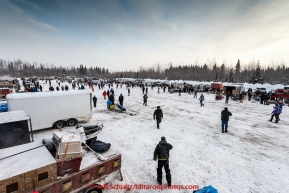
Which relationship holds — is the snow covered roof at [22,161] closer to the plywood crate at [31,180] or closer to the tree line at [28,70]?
the plywood crate at [31,180]

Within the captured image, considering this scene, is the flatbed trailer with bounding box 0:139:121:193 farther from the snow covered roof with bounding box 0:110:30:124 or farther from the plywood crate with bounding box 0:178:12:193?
the snow covered roof with bounding box 0:110:30:124

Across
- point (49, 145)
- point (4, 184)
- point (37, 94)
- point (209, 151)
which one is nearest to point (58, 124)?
point (37, 94)

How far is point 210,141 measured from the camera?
8.58m

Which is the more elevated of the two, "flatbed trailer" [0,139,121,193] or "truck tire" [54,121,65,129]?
"flatbed trailer" [0,139,121,193]

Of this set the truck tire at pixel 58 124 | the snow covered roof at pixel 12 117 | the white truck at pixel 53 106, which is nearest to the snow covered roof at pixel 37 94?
the white truck at pixel 53 106

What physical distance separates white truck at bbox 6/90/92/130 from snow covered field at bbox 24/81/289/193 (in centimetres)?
91

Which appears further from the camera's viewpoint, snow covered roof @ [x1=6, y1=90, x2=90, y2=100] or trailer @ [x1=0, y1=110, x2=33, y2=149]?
snow covered roof @ [x1=6, y1=90, x2=90, y2=100]

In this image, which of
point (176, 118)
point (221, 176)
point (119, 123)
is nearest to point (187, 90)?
point (176, 118)

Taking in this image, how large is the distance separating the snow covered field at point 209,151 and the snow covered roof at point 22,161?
2.60 m

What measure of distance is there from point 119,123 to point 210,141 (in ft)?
21.7

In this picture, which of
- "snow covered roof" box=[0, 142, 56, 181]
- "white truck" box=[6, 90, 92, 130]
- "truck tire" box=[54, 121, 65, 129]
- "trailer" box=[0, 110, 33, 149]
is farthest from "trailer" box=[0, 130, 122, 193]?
"truck tire" box=[54, 121, 65, 129]

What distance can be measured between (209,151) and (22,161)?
741 centimetres

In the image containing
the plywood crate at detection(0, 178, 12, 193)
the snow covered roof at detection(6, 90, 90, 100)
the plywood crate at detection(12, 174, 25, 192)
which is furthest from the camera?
the snow covered roof at detection(6, 90, 90, 100)

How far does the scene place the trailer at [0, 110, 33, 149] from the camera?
22.1 ft
